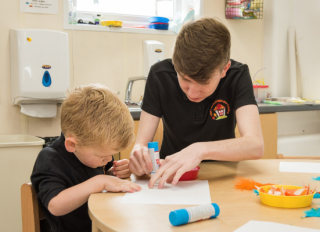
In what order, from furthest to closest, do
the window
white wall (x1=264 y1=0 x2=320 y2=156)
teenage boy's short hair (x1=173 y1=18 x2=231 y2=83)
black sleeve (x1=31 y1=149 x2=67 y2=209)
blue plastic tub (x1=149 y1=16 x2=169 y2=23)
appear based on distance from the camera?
1. white wall (x1=264 y1=0 x2=320 y2=156)
2. blue plastic tub (x1=149 y1=16 x2=169 y2=23)
3. the window
4. teenage boy's short hair (x1=173 y1=18 x2=231 y2=83)
5. black sleeve (x1=31 y1=149 x2=67 y2=209)

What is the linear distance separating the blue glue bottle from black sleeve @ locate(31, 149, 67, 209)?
15.6 inches

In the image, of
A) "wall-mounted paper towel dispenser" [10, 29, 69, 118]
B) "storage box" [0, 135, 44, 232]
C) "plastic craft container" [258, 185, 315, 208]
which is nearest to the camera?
"plastic craft container" [258, 185, 315, 208]

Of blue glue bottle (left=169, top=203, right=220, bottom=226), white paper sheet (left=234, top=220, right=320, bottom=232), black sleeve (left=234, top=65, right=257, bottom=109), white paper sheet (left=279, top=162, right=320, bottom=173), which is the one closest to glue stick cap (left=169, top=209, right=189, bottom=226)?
blue glue bottle (left=169, top=203, right=220, bottom=226)

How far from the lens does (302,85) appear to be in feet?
12.2

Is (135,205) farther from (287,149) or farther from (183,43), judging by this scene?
(287,149)

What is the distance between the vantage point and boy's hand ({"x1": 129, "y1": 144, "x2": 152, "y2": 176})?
127cm

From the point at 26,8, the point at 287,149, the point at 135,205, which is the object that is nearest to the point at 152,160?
the point at 135,205

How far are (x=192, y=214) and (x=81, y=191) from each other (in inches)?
14.4

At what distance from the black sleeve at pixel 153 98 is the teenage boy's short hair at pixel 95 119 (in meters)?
0.46

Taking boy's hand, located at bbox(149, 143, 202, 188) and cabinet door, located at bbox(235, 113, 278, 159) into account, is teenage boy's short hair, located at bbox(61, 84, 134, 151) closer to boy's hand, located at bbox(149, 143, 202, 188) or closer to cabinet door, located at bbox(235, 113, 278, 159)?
boy's hand, located at bbox(149, 143, 202, 188)

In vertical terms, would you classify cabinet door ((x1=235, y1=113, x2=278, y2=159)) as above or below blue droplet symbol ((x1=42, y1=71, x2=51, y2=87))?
below

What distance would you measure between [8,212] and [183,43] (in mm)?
1495

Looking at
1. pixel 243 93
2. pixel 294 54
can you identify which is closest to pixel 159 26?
pixel 294 54

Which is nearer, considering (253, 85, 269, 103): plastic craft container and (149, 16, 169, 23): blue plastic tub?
(149, 16, 169, 23): blue plastic tub
